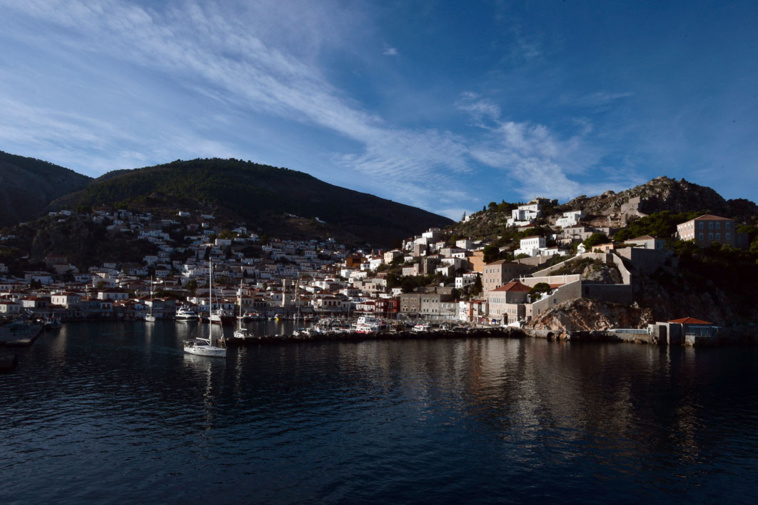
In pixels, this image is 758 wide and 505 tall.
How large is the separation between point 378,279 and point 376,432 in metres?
70.4

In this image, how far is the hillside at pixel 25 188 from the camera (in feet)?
515

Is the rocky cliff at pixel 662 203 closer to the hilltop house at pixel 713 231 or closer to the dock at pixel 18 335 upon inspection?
the hilltop house at pixel 713 231

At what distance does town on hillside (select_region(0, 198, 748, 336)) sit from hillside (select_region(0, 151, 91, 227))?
186 ft

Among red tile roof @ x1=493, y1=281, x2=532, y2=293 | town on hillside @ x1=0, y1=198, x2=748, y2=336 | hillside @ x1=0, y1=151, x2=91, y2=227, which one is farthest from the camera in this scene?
hillside @ x1=0, y1=151, x2=91, y2=227

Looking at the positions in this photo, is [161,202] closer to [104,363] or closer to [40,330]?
[40,330]

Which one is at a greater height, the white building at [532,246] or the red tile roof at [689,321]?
the white building at [532,246]

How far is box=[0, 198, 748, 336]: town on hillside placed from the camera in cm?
5834

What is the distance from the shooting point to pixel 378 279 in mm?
89125

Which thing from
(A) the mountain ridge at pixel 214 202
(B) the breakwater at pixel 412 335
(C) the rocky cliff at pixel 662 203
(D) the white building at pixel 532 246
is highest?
(A) the mountain ridge at pixel 214 202

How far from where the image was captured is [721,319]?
53.4m

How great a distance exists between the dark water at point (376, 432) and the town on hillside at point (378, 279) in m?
20.5

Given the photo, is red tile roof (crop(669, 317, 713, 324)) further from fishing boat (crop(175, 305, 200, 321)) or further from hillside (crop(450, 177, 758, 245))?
fishing boat (crop(175, 305, 200, 321))

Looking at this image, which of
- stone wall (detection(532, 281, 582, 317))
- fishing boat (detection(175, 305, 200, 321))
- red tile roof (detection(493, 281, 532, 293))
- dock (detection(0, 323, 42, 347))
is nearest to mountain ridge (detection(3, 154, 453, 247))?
fishing boat (detection(175, 305, 200, 321))

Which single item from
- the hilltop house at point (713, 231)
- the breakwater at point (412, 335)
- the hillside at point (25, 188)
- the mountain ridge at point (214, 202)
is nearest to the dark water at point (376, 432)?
the breakwater at point (412, 335)
